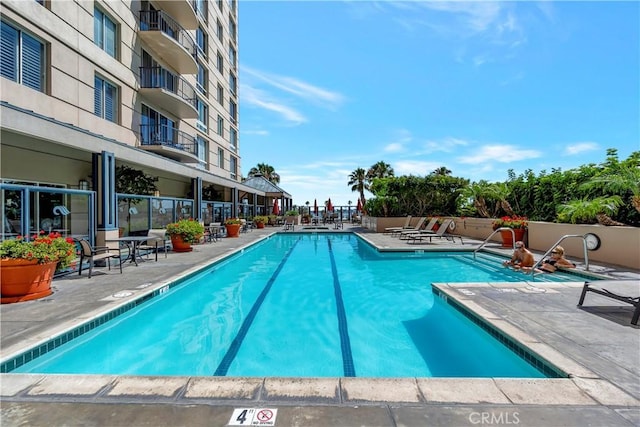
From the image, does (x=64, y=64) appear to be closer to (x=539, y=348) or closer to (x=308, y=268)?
(x=308, y=268)

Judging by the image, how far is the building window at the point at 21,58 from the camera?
795 centimetres

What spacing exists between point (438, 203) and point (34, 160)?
20.8 metres

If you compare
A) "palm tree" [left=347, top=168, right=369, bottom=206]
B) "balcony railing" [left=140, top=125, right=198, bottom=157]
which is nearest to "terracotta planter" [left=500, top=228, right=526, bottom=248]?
"balcony railing" [left=140, top=125, right=198, bottom=157]

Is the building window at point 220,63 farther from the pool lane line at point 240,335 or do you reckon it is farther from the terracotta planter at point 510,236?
the terracotta planter at point 510,236

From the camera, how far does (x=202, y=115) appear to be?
21.0 meters

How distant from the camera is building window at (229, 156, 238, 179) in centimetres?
2662

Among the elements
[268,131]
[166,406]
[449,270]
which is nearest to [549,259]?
[449,270]

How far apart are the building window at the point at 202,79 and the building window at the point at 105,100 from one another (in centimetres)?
836

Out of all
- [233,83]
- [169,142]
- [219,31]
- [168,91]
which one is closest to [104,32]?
[168,91]

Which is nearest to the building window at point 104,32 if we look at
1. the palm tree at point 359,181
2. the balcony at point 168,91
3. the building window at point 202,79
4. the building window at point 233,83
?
the balcony at point 168,91

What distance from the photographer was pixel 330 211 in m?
29.3

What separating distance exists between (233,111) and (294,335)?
26430 millimetres

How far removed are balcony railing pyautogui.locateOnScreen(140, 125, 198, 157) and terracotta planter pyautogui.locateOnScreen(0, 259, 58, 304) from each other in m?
10.5

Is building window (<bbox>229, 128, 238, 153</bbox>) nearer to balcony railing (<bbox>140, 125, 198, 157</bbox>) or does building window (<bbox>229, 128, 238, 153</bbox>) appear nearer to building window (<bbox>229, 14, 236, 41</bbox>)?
building window (<bbox>229, 14, 236, 41</bbox>)
